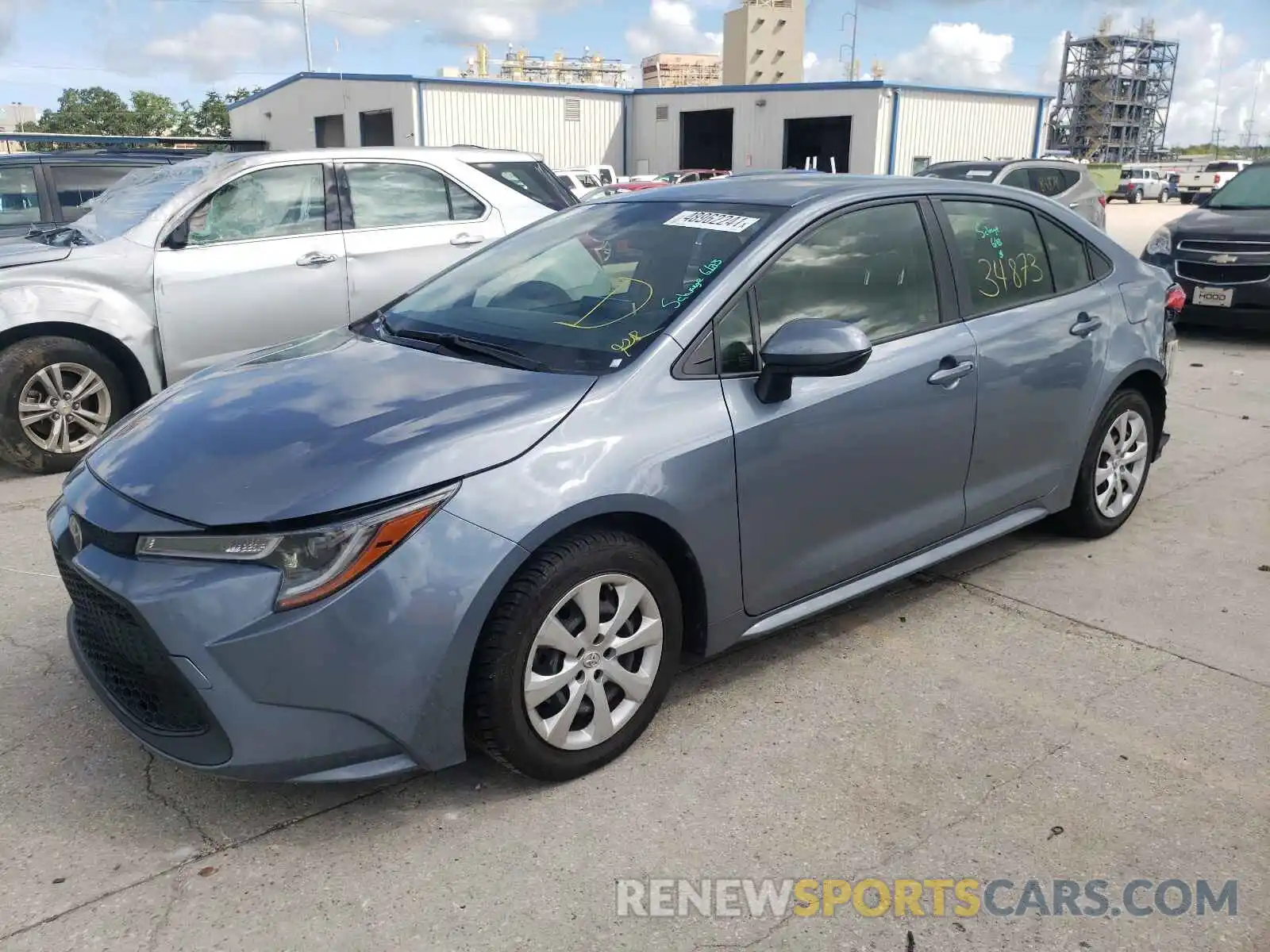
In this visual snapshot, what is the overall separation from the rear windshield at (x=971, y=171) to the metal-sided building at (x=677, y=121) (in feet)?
56.4

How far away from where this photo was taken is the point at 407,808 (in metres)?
2.80

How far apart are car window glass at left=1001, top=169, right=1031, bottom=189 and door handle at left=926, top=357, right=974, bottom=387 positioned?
11.8 m

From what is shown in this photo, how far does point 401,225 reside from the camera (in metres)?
6.58

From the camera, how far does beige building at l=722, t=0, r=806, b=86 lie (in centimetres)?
6359

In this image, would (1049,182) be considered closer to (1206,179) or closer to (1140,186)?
(1140,186)

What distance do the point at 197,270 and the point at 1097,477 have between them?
4.79 metres

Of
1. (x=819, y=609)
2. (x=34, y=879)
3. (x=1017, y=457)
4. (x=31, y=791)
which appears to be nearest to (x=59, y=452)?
(x=31, y=791)

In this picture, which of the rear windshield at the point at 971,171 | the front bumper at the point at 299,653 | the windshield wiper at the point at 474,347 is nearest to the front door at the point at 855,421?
the windshield wiper at the point at 474,347

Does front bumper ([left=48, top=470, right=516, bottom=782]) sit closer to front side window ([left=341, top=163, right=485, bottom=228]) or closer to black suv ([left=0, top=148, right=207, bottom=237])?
front side window ([left=341, top=163, right=485, bottom=228])

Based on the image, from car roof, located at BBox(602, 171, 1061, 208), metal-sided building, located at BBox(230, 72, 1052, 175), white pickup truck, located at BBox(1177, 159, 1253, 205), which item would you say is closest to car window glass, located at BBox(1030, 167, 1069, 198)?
car roof, located at BBox(602, 171, 1061, 208)

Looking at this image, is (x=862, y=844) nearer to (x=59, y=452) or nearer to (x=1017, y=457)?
(x=1017, y=457)

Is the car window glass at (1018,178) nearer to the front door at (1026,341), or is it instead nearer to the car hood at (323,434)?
the front door at (1026,341)

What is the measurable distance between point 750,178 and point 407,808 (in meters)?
2.58

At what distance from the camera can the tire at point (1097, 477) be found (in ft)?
14.7
